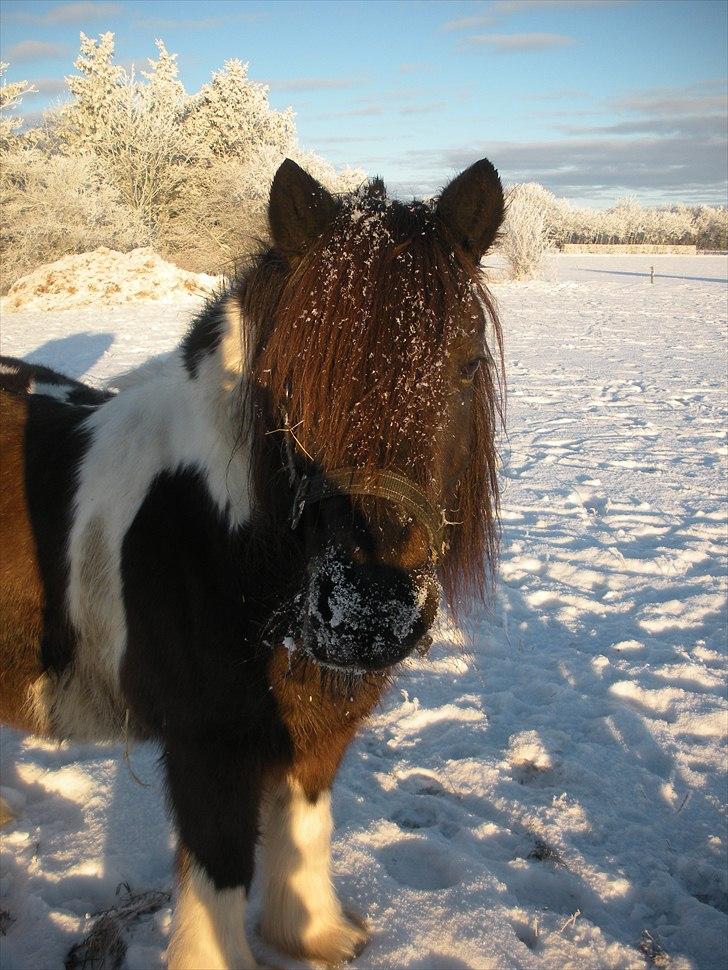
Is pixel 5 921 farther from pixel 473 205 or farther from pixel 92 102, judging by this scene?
pixel 92 102

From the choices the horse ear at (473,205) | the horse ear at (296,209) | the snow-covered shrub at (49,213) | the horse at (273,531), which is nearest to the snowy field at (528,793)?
the horse at (273,531)

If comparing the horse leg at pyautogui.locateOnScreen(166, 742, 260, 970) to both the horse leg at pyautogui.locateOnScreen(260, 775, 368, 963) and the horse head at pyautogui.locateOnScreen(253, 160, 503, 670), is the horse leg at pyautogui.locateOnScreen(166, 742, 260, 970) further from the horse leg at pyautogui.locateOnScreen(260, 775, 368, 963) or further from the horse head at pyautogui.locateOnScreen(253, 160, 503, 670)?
the horse head at pyautogui.locateOnScreen(253, 160, 503, 670)

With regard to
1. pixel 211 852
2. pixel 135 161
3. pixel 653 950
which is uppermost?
pixel 135 161

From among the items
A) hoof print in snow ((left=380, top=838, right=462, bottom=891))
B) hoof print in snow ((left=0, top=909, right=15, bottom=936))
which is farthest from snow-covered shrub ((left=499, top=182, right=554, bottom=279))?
hoof print in snow ((left=0, top=909, right=15, bottom=936))

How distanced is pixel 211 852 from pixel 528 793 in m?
1.47

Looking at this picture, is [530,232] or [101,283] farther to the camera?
[530,232]

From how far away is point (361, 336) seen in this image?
1.41 m

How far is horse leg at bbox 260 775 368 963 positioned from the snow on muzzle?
1.00m

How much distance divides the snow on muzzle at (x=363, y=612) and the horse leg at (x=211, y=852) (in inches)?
24.7

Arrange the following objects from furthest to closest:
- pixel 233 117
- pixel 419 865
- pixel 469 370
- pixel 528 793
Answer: pixel 233 117, pixel 528 793, pixel 419 865, pixel 469 370

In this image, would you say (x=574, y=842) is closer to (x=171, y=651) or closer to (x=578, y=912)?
(x=578, y=912)

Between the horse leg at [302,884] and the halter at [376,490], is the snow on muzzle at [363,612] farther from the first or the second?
the horse leg at [302,884]

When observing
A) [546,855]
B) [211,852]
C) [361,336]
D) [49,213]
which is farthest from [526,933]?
[49,213]

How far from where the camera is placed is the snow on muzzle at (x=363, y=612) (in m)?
1.29
